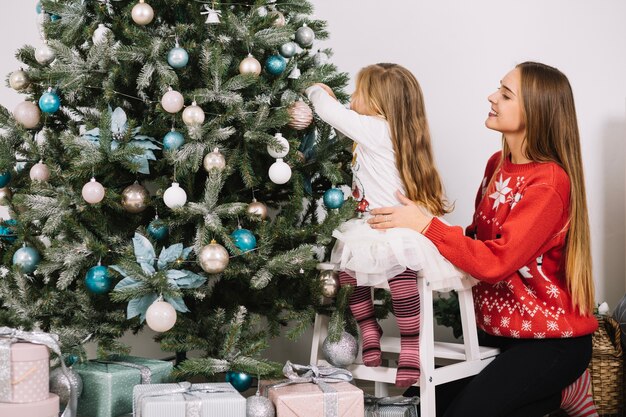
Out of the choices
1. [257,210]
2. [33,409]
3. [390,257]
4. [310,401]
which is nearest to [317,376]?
[310,401]

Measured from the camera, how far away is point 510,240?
2.01m

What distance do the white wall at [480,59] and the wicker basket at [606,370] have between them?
0.55 metres

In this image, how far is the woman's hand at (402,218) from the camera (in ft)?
6.77

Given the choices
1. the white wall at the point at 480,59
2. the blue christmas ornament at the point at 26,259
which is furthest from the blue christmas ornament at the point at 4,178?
the white wall at the point at 480,59

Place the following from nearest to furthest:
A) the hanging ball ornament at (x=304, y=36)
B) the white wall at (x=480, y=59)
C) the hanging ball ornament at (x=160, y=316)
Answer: the hanging ball ornament at (x=160, y=316)
the hanging ball ornament at (x=304, y=36)
the white wall at (x=480, y=59)

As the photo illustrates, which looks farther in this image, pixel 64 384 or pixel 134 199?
pixel 134 199

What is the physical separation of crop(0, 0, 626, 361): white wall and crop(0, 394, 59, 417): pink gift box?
4.48ft

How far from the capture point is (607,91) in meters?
3.11

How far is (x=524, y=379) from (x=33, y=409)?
4.26 ft

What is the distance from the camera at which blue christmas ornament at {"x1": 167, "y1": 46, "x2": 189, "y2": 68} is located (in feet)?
6.37

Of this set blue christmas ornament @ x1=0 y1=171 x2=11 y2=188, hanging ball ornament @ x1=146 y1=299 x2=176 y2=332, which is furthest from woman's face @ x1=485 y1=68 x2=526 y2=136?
blue christmas ornament @ x1=0 y1=171 x2=11 y2=188

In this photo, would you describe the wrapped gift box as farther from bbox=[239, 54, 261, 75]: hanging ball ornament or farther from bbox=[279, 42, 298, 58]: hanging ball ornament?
bbox=[279, 42, 298, 58]: hanging ball ornament

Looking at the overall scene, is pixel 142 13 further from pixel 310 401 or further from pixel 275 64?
pixel 310 401

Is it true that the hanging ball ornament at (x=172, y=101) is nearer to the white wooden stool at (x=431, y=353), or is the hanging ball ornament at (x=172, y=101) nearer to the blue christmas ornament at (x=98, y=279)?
the blue christmas ornament at (x=98, y=279)
